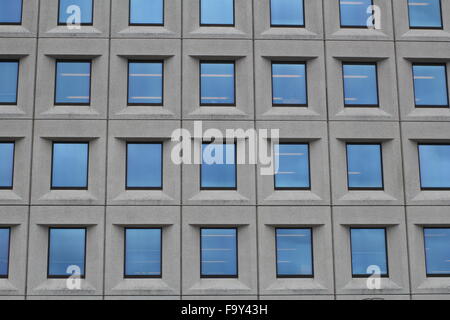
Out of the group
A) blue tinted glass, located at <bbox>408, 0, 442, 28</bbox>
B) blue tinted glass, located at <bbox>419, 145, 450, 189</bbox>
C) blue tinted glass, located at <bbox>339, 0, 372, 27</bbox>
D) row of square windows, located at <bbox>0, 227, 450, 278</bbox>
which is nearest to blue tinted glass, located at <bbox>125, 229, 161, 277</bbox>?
row of square windows, located at <bbox>0, 227, 450, 278</bbox>

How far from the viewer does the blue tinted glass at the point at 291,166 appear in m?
25.0

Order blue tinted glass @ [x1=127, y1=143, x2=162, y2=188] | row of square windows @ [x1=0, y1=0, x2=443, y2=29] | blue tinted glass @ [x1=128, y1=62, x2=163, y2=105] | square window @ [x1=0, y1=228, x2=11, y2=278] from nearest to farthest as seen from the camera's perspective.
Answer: square window @ [x1=0, y1=228, x2=11, y2=278] → blue tinted glass @ [x1=127, y1=143, x2=162, y2=188] → blue tinted glass @ [x1=128, y1=62, x2=163, y2=105] → row of square windows @ [x1=0, y1=0, x2=443, y2=29]

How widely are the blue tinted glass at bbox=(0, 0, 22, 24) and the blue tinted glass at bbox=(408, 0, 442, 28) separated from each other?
15.4 metres

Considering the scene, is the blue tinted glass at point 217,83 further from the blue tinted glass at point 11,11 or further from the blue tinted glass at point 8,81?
the blue tinted glass at point 11,11

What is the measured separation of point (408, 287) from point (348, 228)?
9.88 feet

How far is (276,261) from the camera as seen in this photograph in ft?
79.8

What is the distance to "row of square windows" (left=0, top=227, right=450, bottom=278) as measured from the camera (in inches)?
949

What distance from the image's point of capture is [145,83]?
1007 inches

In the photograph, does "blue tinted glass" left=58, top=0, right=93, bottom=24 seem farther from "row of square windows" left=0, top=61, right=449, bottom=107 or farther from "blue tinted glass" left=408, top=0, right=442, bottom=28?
"blue tinted glass" left=408, top=0, right=442, bottom=28

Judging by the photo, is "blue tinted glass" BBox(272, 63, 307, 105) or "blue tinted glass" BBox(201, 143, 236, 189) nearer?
"blue tinted glass" BBox(201, 143, 236, 189)

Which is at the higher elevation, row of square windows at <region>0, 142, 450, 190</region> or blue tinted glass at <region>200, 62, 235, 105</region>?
blue tinted glass at <region>200, 62, 235, 105</region>

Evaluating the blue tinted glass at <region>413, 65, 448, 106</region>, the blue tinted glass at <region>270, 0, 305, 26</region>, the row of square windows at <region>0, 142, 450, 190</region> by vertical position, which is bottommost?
the row of square windows at <region>0, 142, 450, 190</region>

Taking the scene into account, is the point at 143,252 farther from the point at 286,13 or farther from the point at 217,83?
the point at 286,13

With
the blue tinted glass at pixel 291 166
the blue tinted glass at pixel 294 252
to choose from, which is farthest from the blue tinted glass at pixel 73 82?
the blue tinted glass at pixel 294 252
